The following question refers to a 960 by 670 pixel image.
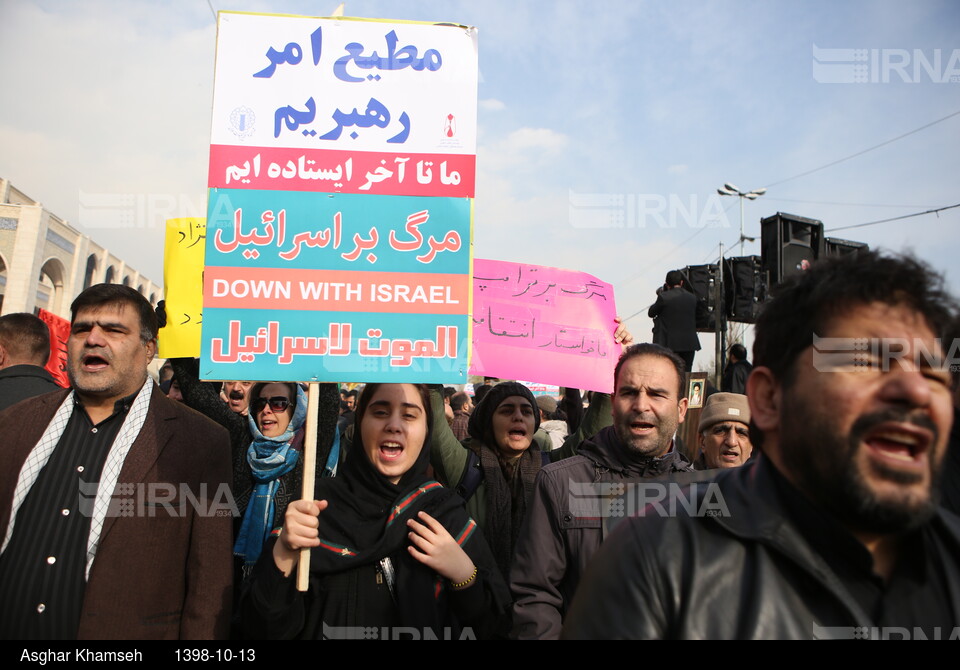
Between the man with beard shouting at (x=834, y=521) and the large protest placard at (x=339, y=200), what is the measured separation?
131 cm

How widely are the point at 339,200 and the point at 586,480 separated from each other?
4.80 ft

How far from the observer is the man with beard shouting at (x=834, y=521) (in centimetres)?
113

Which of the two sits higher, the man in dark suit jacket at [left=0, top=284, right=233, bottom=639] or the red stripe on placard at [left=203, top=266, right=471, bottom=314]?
the red stripe on placard at [left=203, top=266, right=471, bottom=314]

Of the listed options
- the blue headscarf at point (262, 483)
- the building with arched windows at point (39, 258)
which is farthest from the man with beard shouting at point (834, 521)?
the building with arched windows at point (39, 258)

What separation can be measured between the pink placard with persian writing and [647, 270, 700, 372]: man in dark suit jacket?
9.14ft

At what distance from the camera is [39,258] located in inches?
1303

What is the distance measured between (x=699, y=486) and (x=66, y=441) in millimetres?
2251

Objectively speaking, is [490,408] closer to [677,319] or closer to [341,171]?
[341,171]

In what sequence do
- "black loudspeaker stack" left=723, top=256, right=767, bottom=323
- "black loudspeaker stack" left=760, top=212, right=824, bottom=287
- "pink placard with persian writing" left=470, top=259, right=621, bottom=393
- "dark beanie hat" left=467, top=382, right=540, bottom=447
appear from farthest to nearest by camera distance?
"black loudspeaker stack" left=723, top=256, right=767, bottom=323 → "black loudspeaker stack" left=760, top=212, right=824, bottom=287 → "pink placard with persian writing" left=470, top=259, right=621, bottom=393 → "dark beanie hat" left=467, top=382, right=540, bottom=447

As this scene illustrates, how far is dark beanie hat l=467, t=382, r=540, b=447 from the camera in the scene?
3678mm

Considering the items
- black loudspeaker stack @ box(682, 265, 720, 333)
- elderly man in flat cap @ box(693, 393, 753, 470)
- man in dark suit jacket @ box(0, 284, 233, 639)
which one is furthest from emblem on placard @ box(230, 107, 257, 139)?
black loudspeaker stack @ box(682, 265, 720, 333)

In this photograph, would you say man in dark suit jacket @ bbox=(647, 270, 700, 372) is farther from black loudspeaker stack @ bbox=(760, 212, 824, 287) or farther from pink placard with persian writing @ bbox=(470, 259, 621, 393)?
pink placard with persian writing @ bbox=(470, 259, 621, 393)

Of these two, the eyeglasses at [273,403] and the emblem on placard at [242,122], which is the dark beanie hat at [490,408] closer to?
the eyeglasses at [273,403]

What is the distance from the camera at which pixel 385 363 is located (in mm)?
2336
